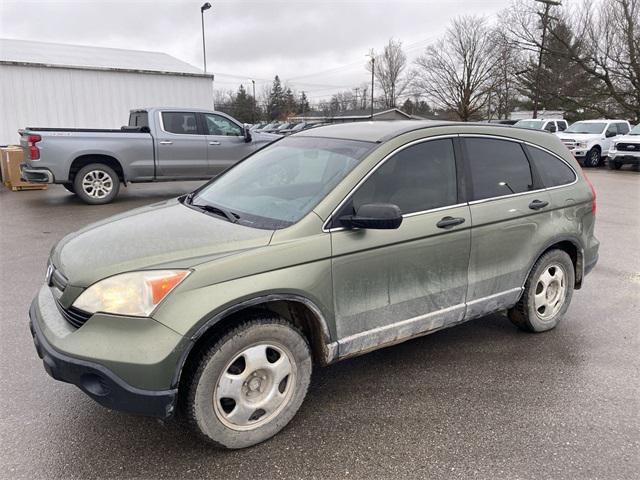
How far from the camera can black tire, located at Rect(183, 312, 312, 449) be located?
2500 millimetres

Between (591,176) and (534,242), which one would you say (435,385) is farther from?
(591,176)

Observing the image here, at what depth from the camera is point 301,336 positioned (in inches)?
110

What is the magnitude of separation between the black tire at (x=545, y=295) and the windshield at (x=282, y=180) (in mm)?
1853

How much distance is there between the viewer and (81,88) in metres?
17.7

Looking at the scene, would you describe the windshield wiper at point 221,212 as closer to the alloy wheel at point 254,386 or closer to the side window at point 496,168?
the alloy wheel at point 254,386

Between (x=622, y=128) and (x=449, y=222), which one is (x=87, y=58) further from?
(x=622, y=128)

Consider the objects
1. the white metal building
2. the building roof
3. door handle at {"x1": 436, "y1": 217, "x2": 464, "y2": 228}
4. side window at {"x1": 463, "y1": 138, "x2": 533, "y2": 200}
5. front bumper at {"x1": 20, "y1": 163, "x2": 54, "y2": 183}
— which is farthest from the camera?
the building roof

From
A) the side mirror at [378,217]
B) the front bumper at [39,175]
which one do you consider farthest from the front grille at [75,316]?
the front bumper at [39,175]

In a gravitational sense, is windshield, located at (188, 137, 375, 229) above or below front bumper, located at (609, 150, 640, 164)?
above

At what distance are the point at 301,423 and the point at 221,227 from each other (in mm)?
1252

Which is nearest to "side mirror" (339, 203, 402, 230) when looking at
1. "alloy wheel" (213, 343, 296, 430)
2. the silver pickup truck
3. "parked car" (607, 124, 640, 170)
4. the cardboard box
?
"alloy wheel" (213, 343, 296, 430)

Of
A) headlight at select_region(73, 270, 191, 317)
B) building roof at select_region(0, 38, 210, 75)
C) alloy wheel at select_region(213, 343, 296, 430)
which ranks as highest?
building roof at select_region(0, 38, 210, 75)

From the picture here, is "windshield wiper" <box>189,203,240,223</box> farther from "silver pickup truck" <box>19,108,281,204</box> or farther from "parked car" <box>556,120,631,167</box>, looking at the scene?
"parked car" <box>556,120,631,167</box>

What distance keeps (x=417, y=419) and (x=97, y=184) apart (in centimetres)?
922
